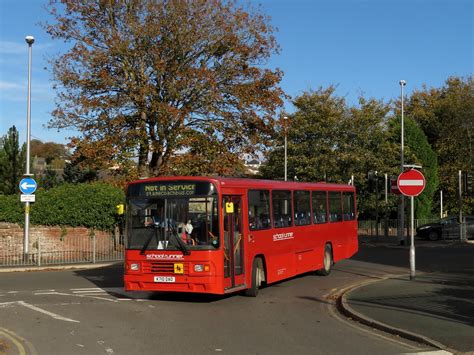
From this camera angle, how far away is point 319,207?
57.2 ft

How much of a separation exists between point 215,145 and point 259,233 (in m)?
14.7

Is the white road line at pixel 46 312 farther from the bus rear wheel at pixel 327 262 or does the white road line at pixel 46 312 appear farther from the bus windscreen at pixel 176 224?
the bus rear wheel at pixel 327 262

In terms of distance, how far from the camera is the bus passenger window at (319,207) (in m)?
17.1

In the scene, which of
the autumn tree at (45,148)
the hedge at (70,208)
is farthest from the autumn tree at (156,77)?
the autumn tree at (45,148)

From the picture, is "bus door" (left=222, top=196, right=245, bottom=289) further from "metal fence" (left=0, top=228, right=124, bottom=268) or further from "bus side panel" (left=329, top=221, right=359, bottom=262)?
"metal fence" (left=0, top=228, right=124, bottom=268)

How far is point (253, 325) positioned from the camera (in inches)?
391

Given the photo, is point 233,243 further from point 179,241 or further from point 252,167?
point 252,167

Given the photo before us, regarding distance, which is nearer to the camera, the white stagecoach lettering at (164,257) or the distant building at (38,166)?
the white stagecoach lettering at (164,257)

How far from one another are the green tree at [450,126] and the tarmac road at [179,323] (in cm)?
3986

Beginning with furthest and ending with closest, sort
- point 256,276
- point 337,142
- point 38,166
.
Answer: point 38,166 < point 337,142 < point 256,276

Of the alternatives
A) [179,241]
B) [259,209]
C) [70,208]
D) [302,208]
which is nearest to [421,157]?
[70,208]

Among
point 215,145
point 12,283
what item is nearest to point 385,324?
point 12,283

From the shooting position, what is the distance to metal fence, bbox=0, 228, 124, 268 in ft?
76.3

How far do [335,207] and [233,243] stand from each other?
23.2 ft
